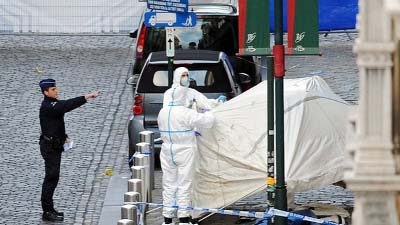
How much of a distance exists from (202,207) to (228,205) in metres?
0.29

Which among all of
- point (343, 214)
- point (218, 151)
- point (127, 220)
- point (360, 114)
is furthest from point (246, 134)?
point (360, 114)

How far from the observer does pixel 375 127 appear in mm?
7523

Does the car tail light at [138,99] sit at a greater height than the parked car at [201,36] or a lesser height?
lesser

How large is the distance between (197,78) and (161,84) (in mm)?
512

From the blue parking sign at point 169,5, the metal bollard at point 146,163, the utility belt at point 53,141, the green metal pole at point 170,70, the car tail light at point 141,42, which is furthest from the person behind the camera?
the car tail light at point 141,42

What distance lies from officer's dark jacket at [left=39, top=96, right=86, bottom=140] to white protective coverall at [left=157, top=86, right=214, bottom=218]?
144 cm

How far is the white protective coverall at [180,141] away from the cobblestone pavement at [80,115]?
83 centimetres

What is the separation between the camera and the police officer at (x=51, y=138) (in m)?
16.0

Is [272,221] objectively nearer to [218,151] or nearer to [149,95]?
[218,151]

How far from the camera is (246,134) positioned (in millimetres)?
15359

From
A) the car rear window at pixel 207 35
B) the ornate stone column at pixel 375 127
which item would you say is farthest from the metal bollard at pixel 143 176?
the car rear window at pixel 207 35

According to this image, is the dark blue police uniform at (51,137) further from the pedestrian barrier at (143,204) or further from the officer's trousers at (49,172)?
the pedestrian barrier at (143,204)

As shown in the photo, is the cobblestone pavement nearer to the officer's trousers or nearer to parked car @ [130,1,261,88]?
the officer's trousers

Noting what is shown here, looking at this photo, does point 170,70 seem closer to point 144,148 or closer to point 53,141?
point 144,148
